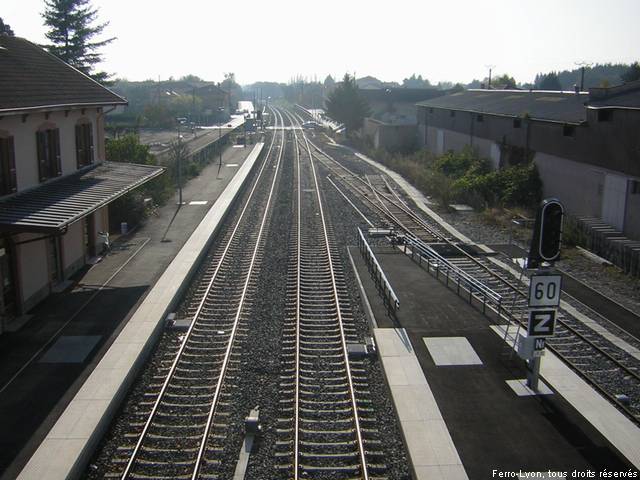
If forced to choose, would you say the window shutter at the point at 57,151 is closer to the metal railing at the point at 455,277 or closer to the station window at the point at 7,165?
the station window at the point at 7,165

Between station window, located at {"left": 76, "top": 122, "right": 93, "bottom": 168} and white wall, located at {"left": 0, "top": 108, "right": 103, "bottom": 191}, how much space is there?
370 mm

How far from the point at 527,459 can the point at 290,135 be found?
260ft

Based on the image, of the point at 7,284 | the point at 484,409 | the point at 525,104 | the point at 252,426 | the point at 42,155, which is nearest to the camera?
the point at 252,426

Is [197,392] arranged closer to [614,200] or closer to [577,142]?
[614,200]

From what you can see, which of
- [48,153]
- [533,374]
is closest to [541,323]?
[533,374]

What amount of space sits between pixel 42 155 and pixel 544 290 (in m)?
14.0

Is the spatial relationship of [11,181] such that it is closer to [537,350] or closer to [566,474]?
[537,350]

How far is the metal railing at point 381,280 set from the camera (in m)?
16.2

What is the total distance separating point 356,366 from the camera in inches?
523

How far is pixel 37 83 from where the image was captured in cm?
1881

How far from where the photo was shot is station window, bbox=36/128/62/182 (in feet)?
59.5

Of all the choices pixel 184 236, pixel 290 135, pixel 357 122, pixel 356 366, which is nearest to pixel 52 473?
pixel 356 366

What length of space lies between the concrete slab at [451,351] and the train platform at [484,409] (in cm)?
2

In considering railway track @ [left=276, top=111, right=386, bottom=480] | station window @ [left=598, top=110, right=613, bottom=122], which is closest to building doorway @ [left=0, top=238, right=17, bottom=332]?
railway track @ [left=276, top=111, right=386, bottom=480]
